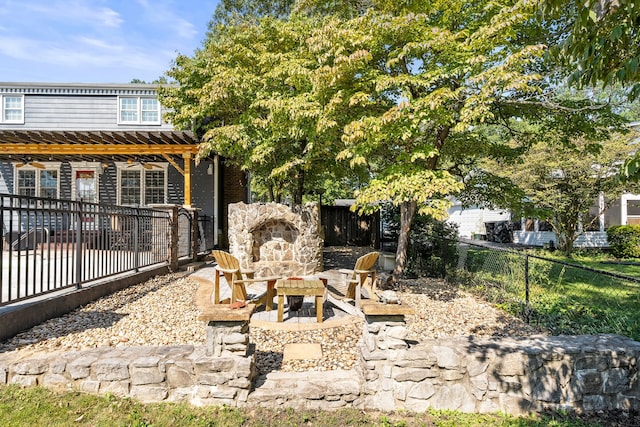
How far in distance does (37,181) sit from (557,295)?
16.6 m

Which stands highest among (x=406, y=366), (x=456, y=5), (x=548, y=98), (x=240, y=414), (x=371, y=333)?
(x=456, y=5)

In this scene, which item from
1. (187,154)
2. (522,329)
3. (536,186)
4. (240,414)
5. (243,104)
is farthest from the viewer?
(536,186)

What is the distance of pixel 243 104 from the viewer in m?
8.95

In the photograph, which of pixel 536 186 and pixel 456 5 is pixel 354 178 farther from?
pixel 536 186

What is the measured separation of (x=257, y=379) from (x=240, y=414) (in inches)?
17.2

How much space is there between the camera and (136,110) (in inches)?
515

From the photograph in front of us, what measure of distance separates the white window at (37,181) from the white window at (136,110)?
3.33 meters

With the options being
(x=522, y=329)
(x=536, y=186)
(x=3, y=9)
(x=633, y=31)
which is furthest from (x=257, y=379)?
(x=536, y=186)

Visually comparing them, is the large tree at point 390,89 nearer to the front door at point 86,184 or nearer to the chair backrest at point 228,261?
the chair backrest at point 228,261

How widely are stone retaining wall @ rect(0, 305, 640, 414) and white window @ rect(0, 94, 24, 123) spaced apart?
1369 centimetres

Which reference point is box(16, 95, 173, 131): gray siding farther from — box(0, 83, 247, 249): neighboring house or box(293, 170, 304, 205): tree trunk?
box(293, 170, 304, 205): tree trunk

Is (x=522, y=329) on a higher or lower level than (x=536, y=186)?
lower

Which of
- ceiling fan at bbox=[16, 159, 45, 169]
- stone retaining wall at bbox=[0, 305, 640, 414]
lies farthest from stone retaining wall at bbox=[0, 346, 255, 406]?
ceiling fan at bbox=[16, 159, 45, 169]

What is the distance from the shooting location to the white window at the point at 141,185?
1340 cm
